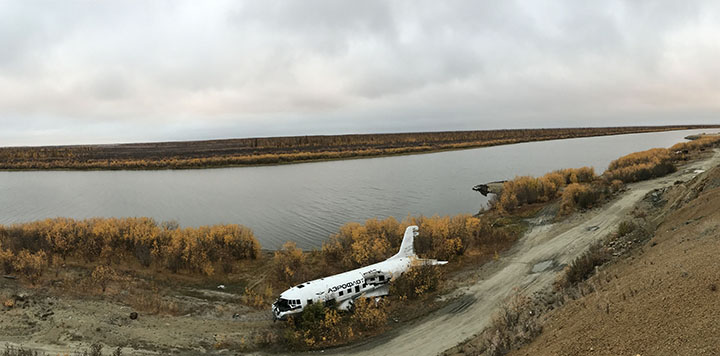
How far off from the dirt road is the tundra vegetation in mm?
1325

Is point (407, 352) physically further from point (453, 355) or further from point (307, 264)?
point (307, 264)

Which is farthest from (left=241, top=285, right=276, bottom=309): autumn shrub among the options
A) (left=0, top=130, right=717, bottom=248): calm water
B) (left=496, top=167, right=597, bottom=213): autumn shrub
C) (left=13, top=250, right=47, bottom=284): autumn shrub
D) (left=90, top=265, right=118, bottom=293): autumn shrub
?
(left=496, top=167, right=597, bottom=213): autumn shrub

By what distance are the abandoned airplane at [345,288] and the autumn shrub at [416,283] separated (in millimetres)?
311

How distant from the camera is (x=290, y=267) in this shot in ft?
81.4

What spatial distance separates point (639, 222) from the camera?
891 inches

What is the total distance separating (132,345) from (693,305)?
19470 millimetres

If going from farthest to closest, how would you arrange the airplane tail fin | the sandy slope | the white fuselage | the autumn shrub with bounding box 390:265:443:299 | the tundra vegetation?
1. the airplane tail fin
2. the autumn shrub with bounding box 390:265:443:299
3. the tundra vegetation
4. the white fuselage
5. the sandy slope

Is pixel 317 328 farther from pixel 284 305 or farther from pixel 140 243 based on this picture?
pixel 140 243

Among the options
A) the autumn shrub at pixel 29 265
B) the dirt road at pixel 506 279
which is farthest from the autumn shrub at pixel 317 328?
the autumn shrub at pixel 29 265

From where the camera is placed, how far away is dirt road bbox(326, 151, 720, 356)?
15695mm

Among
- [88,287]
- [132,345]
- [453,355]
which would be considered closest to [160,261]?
[88,287]

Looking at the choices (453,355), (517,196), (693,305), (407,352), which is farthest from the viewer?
(517,196)

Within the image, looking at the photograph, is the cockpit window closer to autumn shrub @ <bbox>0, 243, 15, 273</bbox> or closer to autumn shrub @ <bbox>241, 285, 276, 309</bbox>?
autumn shrub @ <bbox>241, 285, 276, 309</bbox>

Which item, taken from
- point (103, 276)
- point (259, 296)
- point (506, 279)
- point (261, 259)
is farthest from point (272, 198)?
point (506, 279)
